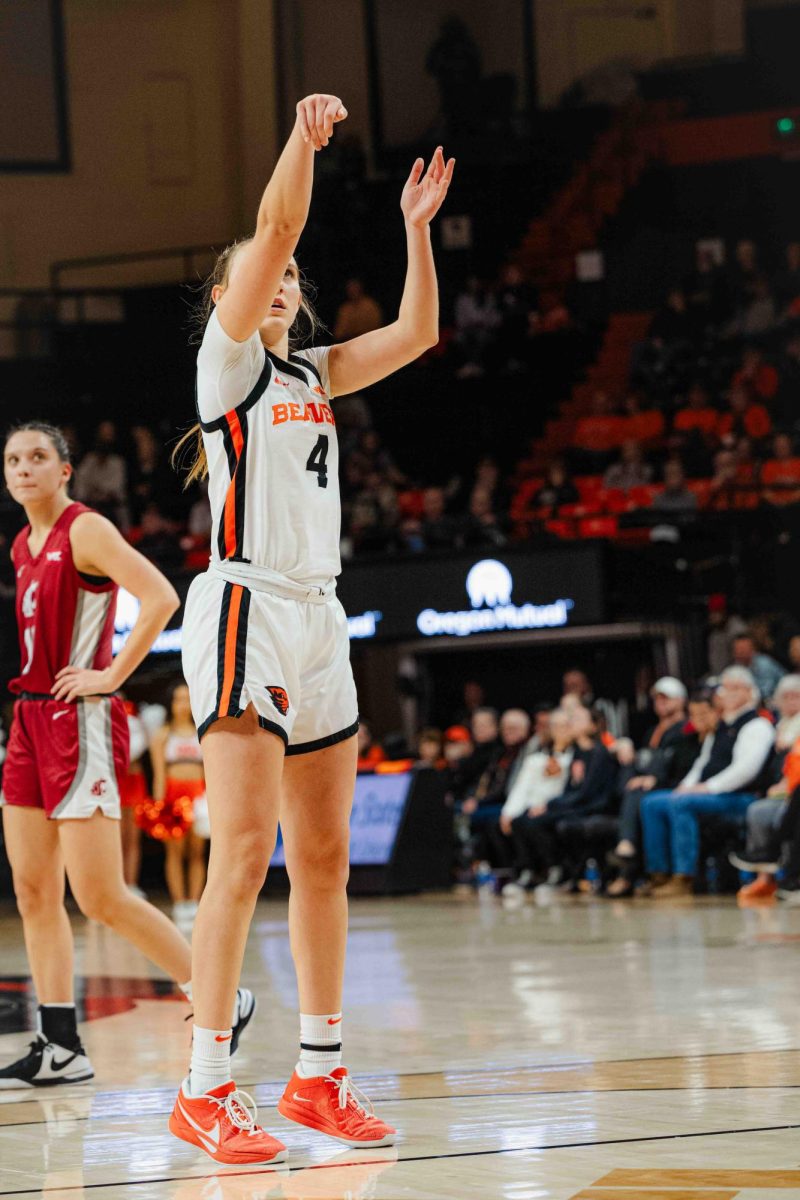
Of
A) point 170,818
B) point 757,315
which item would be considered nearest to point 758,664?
point 170,818

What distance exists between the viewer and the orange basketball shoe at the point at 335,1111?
3.98 m

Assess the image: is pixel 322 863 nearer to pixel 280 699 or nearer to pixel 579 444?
pixel 280 699

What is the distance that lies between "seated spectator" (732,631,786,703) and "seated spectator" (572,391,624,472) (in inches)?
201

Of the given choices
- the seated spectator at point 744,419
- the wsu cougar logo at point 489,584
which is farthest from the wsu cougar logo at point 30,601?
the seated spectator at point 744,419

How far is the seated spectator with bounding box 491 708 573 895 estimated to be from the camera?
14.0 meters

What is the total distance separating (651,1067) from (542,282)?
778 inches

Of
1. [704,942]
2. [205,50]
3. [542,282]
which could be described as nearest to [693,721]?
[704,942]

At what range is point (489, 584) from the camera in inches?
627

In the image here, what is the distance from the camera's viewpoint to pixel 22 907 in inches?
214

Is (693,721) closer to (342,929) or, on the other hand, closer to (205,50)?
(342,929)

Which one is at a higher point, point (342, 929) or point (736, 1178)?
point (342, 929)

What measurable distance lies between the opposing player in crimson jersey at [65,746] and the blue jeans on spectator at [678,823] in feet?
24.4

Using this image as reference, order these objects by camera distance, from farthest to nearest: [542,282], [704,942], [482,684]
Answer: [542,282] < [482,684] < [704,942]

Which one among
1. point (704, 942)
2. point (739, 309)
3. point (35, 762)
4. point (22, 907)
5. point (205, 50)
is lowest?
point (704, 942)
